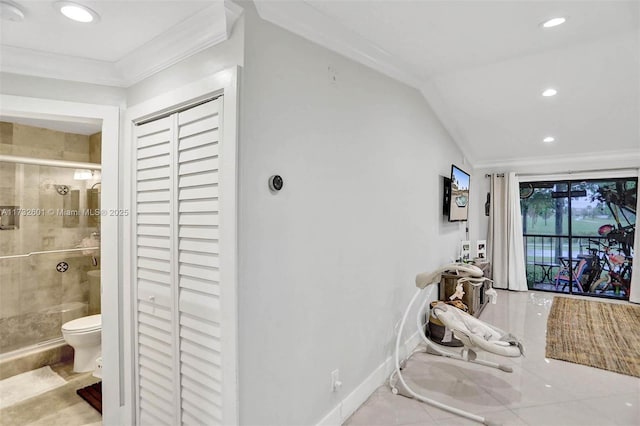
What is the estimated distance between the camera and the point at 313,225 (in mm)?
1912

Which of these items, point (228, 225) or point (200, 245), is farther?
point (200, 245)

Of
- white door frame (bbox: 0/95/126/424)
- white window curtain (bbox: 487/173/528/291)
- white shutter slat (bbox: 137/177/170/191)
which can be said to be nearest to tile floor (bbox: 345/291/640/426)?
white door frame (bbox: 0/95/126/424)

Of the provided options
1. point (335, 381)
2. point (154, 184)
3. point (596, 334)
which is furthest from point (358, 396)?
point (596, 334)

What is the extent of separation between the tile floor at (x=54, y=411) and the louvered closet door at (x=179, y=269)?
705 mm

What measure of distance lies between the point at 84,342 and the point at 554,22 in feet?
14.4

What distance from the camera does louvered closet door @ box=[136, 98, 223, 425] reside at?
5.22ft

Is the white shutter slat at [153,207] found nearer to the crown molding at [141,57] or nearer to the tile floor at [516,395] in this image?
the crown molding at [141,57]

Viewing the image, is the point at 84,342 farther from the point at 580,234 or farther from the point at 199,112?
the point at 580,234

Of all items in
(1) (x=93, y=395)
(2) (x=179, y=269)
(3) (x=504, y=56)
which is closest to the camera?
(2) (x=179, y=269)

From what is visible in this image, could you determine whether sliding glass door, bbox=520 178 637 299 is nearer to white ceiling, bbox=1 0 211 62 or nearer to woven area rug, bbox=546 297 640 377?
woven area rug, bbox=546 297 640 377

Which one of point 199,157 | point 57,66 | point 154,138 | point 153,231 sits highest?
point 57,66

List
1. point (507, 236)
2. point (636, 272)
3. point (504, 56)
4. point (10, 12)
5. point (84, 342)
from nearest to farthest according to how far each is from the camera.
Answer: point (10, 12)
point (504, 56)
point (84, 342)
point (636, 272)
point (507, 236)

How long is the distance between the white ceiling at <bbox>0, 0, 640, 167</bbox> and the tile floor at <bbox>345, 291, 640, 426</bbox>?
243 centimetres

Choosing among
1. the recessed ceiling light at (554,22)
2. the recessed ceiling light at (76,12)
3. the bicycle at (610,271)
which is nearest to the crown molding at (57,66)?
the recessed ceiling light at (76,12)
